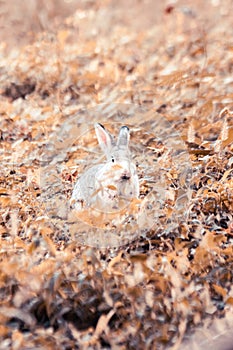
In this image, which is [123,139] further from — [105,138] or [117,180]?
[117,180]

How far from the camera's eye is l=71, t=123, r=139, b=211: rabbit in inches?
125

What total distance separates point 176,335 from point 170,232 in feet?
2.14

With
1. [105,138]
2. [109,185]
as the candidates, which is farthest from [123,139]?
[109,185]

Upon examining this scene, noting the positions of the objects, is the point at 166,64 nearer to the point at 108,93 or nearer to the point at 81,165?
the point at 108,93

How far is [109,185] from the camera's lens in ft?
10.2

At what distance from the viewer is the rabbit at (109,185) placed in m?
3.18

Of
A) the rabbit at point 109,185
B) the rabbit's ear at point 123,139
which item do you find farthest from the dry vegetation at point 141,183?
the rabbit's ear at point 123,139

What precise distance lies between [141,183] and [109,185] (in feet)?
1.42

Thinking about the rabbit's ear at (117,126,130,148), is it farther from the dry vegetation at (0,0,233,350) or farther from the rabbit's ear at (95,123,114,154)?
the dry vegetation at (0,0,233,350)

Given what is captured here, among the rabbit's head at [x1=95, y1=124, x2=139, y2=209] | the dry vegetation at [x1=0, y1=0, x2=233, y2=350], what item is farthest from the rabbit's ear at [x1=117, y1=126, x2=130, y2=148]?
the dry vegetation at [x1=0, y1=0, x2=233, y2=350]

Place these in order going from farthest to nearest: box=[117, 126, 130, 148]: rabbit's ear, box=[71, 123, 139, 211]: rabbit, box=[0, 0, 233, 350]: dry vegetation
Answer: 1. box=[117, 126, 130, 148]: rabbit's ear
2. box=[71, 123, 139, 211]: rabbit
3. box=[0, 0, 233, 350]: dry vegetation

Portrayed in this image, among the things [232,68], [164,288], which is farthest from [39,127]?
[164,288]

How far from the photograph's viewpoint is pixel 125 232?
10.1ft

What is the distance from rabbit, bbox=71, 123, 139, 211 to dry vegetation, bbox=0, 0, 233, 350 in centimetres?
9
